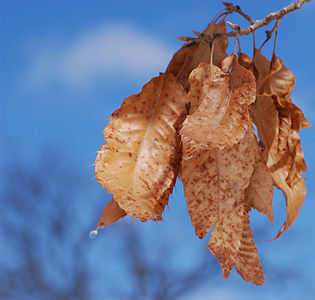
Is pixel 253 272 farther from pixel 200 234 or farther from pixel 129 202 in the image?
pixel 129 202

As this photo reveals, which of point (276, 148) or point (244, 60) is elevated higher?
point (244, 60)

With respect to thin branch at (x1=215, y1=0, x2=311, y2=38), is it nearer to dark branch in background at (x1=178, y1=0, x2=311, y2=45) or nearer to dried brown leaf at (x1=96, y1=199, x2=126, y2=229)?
dark branch in background at (x1=178, y1=0, x2=311, y2=45)

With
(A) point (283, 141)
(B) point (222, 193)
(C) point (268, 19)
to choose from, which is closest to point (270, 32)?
(C) point (268, 19)

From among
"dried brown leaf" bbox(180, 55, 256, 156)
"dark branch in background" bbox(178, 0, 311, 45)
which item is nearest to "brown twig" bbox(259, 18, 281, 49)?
"dark branch in background" bbox(178, 0, 311, 45)

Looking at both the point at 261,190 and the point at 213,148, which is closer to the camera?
the point at 213,148

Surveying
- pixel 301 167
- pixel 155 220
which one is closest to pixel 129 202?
pixel 155 220

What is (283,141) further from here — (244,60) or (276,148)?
(244,60)
